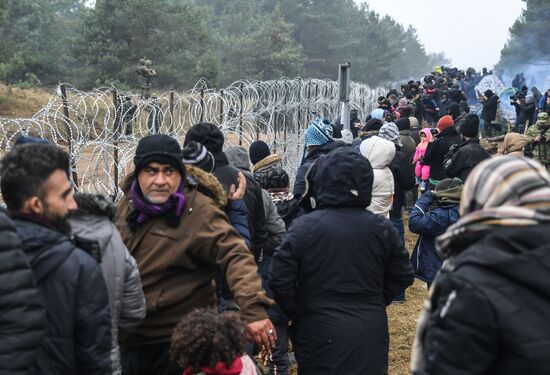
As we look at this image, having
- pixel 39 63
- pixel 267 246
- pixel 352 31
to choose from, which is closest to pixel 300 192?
pixel 267 246

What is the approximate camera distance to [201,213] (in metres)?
2.56

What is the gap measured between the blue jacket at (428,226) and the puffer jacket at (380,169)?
2.13 feet

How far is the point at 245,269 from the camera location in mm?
2445

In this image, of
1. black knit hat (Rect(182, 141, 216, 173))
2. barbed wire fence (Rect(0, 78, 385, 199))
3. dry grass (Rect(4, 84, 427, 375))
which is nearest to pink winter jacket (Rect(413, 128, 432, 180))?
dry grass (Rect(4, 84, 427, 375))

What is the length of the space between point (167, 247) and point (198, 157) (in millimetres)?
747

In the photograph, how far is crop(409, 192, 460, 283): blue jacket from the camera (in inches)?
164

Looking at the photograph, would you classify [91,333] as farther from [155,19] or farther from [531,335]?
[155,19]

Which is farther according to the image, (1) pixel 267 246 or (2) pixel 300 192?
(2) pixel 300 192

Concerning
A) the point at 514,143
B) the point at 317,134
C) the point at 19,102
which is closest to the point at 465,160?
the point at 514,143

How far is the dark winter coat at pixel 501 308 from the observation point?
55.1 inches

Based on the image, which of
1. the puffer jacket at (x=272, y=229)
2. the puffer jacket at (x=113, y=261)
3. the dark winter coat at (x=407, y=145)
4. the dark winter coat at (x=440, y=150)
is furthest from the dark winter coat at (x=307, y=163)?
the dark winter coat at (x=407, y=145)

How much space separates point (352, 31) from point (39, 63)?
26735mm

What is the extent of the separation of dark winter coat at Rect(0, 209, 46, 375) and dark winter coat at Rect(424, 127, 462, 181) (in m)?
6.04

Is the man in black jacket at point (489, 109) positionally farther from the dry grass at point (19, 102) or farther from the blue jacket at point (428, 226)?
the dry grass at point (19, 102)
